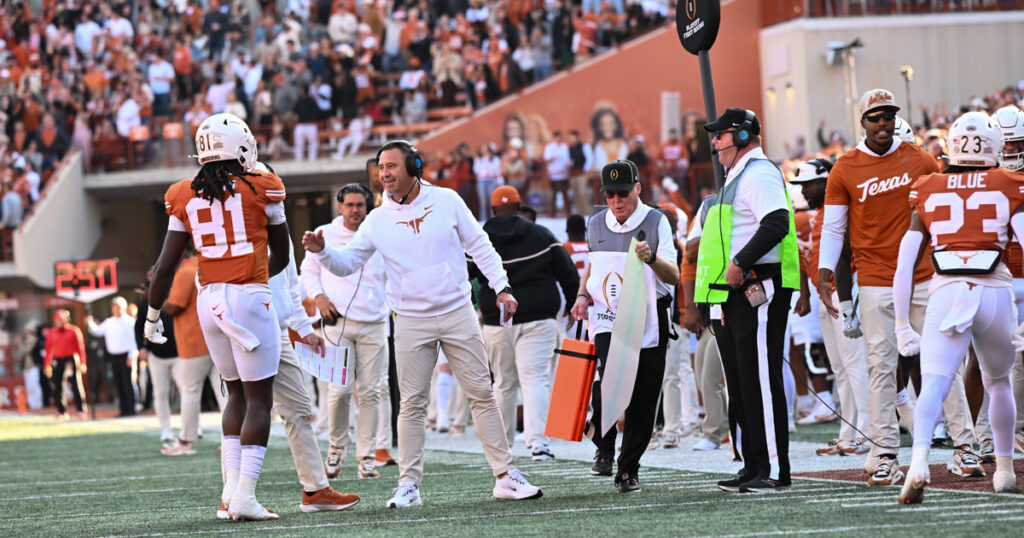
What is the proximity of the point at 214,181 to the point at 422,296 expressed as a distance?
1330 mm

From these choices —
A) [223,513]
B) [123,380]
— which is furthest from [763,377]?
[123,380]

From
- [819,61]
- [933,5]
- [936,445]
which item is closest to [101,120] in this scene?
[819,61]

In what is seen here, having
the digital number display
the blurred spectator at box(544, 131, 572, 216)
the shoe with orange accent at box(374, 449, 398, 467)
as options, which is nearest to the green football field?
the shoe with orange accent at box(374, 449, 398, 467)

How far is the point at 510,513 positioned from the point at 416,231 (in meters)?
1.68

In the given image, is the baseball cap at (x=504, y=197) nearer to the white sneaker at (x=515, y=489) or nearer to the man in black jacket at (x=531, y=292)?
the man in black jacket at (x=531, y=292)

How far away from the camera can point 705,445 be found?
40.2 ft

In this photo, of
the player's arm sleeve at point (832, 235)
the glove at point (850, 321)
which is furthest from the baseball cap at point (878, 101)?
the glove at point (850, 321)

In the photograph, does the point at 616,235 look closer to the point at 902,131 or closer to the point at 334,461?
the point at 902,131

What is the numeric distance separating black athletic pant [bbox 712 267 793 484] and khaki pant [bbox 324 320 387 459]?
3885 millimetres

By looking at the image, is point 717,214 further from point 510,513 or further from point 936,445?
point 936,445

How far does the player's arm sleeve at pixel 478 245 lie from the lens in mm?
8641

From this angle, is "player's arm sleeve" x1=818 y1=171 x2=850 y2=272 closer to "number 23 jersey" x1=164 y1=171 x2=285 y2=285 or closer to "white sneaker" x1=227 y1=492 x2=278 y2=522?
"number 23 jersey" x1=164 y1=171 x2=285 y2=285

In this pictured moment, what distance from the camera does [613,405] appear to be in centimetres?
918

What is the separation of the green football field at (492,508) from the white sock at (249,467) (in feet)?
0.65
